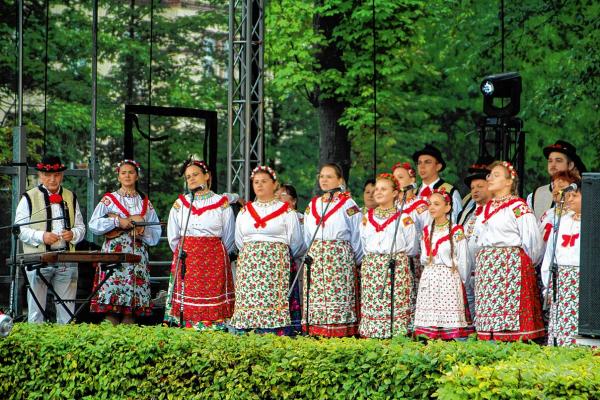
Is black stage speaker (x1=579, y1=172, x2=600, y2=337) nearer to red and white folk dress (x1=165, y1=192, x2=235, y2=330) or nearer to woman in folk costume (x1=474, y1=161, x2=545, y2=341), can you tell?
woman in folk costume (x1=474, y1=161, x2=545, y2=341)

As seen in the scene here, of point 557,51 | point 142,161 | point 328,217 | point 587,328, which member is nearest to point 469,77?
point 557,51

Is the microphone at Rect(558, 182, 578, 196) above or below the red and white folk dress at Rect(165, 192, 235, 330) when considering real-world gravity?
above

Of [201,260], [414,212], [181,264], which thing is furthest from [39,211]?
[414,212]

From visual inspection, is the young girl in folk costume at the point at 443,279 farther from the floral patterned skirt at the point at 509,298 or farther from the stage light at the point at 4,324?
the stage light at the point at 4,324

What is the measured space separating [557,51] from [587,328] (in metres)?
14.5

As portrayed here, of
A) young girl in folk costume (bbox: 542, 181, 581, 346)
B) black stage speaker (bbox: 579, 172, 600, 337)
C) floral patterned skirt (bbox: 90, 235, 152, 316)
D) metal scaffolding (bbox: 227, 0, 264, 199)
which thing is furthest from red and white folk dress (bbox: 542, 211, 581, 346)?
floral patterned skirt (bbox: 90, 235, 152, 316)

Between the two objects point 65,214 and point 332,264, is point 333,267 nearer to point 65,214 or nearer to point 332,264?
point 332,264

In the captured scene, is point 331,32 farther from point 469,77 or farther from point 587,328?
point 587,328

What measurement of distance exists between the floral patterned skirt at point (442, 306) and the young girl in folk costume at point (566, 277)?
68 centimetres

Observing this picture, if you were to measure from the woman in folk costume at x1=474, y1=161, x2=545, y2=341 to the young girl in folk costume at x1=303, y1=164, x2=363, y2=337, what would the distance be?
1.16 metres

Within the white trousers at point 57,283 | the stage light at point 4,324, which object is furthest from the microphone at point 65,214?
the stage light at point 4,324

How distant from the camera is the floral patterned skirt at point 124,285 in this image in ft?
31.8

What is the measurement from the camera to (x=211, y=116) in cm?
1093

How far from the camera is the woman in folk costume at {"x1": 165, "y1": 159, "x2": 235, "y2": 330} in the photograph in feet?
30.1
